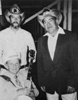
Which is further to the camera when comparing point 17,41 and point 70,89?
point 17,41

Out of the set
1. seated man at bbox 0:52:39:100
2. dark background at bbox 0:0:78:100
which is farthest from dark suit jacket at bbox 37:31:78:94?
dark background at bbox 0:0:78:100

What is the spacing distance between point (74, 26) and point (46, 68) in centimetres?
99

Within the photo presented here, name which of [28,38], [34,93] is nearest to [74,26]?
[28,38]

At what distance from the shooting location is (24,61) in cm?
244

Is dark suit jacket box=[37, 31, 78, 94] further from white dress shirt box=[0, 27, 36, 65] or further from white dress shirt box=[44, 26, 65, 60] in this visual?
white dress shirt box=[0, 27, 36, 65]

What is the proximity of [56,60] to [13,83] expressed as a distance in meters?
0.49

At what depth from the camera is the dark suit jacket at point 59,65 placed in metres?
1.91

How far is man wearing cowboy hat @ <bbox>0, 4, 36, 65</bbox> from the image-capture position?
2311 millimetres

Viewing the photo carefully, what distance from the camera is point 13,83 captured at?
1898 millimetres

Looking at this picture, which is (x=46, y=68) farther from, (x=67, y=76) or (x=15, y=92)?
(x=15, y=92)

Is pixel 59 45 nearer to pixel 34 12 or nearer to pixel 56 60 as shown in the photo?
pixel 56 60

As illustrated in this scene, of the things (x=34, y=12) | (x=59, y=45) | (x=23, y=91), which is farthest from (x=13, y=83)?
(x=34, y=12)

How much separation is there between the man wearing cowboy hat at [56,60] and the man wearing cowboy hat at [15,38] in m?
0.36

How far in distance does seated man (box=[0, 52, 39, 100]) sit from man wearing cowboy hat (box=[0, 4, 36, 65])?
1.30ft
